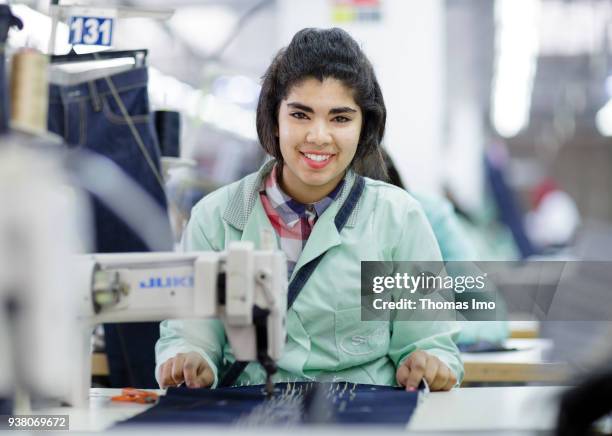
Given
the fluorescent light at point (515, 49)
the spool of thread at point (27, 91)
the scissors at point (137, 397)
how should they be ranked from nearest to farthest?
the spool of thread at point (27, 91) < the scissors at point (137, 397) < the fluorescent light at point (515, 49)

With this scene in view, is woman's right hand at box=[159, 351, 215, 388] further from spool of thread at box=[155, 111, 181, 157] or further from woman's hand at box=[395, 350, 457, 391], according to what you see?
spool of thread at box=[155, 111, 181, 157]

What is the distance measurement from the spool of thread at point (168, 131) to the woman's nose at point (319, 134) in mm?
1125

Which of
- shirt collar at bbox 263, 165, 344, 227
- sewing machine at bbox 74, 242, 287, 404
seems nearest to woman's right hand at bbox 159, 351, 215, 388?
sewing machine at bbox 74, 242, 287, 404

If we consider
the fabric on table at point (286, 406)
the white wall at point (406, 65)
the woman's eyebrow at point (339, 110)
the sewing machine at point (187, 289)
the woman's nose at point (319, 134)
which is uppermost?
the white wall at point (406, 65)

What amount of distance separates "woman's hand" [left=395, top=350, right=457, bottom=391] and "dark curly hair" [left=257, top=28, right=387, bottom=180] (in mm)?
482

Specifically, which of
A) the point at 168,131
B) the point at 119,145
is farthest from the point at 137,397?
the point at 168,131

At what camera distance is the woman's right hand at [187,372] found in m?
1.74

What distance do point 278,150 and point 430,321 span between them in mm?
518

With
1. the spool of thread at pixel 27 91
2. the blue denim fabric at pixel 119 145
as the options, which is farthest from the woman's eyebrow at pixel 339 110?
the blue denim fabric at pixel 119 145

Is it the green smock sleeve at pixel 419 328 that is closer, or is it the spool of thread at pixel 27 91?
the spool of thread at pixel 27 91

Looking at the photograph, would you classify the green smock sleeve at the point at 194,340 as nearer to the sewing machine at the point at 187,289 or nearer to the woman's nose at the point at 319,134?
the sewing machine at the point at 187,289

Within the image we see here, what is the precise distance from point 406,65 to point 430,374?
123 inches

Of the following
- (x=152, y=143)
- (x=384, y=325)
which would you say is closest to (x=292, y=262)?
(x=384, y=325)

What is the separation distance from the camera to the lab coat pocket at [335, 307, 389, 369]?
1.82 meters
